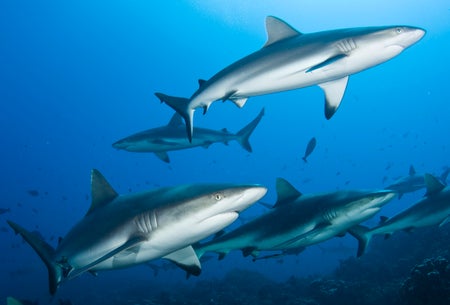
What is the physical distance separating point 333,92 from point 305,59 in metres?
1.14

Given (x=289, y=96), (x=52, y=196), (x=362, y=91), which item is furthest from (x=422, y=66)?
(x=52, y=196)

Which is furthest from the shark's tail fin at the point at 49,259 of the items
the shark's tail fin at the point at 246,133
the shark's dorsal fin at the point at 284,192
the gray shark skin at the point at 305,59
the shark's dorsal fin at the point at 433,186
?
the shark's tail fin at the point at 246,133

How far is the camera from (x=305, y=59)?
406 cm

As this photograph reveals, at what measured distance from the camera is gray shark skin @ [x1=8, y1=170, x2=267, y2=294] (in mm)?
3031

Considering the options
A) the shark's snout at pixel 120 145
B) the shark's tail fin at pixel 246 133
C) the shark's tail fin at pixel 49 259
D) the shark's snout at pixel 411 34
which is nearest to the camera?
the shark's snout at pixel 411 34

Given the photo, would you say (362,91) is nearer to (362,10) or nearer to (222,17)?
(362,10)

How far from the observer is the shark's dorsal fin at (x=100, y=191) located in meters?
4.49

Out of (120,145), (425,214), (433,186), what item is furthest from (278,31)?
(120,145)

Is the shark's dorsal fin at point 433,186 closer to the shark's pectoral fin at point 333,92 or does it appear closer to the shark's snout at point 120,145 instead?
the shark's pectoral fin at point 333,92

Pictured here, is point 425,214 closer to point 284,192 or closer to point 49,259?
point 284,192

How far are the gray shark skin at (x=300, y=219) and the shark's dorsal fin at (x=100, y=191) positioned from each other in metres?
1.72

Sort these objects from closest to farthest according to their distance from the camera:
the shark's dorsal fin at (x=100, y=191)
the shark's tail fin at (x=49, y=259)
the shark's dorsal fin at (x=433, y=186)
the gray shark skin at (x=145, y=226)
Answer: the gray shark skin at (x=145, y=226)
the shark's tail fin at (x=49, y=259)
the shark's dorsal fin at (x=100, y=191)
the shark's dorsal fin at (x=433, y=186)

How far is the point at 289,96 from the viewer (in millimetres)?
124500

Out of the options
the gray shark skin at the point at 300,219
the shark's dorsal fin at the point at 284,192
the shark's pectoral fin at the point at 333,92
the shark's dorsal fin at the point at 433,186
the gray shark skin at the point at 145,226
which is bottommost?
the shark's dorsal fin at the point at 433,186
